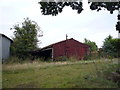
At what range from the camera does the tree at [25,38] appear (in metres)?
36.3

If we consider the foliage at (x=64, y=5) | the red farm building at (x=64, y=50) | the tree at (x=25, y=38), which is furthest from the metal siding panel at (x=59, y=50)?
the foliage at (x=64, y=5)

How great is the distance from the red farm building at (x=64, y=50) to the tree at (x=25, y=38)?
8.25 ft

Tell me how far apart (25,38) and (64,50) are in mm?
11126

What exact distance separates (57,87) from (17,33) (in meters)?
38.0

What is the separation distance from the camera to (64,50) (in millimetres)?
34375

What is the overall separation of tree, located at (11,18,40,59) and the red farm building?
251 centimetres

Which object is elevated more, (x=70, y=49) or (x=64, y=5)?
(x=64, y=5)

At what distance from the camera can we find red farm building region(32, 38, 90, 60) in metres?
33.6

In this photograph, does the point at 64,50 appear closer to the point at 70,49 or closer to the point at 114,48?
the point at 70,49

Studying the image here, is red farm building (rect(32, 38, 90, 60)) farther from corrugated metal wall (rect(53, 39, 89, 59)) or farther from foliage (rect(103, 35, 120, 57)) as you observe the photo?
foliage (rect(103, 35, 120, 57))

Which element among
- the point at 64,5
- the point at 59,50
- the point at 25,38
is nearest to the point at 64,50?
the point at 59,50

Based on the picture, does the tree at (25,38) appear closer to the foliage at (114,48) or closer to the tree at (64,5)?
the foliage at (114,48)

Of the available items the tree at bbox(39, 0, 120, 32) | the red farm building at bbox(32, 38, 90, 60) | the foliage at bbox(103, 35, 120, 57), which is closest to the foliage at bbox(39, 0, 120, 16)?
the tree at bbox(39, 0, 120, 32)

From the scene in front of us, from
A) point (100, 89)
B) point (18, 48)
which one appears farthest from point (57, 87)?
point (18, 48)
